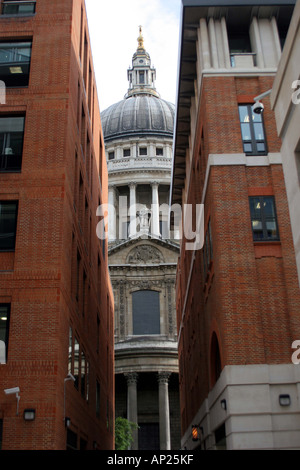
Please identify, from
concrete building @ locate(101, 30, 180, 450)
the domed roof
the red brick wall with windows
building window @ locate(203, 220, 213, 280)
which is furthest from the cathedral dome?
building window @ locate(203, 220, 213, 280)

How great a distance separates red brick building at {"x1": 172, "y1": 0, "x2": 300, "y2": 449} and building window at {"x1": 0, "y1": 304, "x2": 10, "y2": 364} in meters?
7.78

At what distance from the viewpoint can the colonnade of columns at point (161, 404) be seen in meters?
58.8

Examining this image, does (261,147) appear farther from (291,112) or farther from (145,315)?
(145,315)

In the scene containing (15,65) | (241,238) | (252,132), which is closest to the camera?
(241,238)

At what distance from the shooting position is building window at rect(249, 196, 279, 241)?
23684 mm

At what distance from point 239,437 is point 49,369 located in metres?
6.88

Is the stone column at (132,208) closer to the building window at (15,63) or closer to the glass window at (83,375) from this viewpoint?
the glass window at (83,375)

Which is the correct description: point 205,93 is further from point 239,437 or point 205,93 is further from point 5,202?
point 239,437

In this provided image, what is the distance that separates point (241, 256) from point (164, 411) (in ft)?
132

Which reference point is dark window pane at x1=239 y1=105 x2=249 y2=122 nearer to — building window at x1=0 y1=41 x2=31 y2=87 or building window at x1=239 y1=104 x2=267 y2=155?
building window at x1=239 y1=104 x2=267 y2=155

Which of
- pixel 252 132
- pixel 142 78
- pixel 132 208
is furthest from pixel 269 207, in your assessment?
pixel 142 78

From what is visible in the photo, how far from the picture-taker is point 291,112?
51.3 feet

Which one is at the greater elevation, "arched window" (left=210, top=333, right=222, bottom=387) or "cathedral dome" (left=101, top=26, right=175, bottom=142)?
"cathedral dome" (left=101, top=26, right=175, bottom=142)
